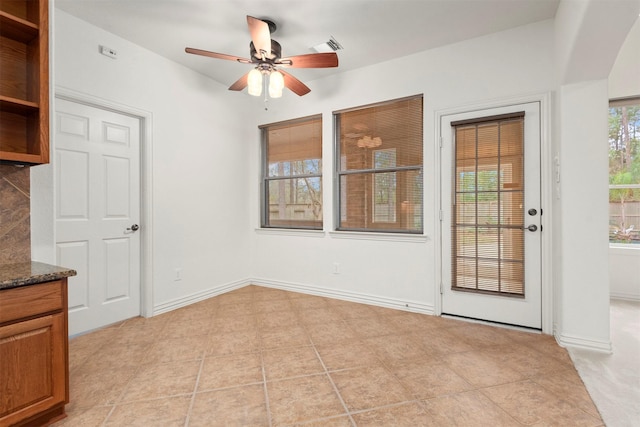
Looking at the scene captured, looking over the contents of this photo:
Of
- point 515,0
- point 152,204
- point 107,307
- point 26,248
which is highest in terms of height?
point 515,0

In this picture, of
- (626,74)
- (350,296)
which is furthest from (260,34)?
(626,74)

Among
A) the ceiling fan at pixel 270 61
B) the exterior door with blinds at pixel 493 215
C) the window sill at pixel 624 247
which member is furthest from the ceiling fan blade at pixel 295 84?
the window sill at pixel 624 247

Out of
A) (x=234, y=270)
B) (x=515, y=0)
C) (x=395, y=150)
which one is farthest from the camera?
(x=234, y=270)

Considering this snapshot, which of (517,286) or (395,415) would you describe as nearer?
(395,415)

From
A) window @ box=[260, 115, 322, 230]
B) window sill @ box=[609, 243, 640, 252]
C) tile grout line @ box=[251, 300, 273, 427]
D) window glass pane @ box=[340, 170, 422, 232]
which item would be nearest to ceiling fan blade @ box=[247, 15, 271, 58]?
window @ box=[260, 115, 322, 230]

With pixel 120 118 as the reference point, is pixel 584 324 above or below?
below

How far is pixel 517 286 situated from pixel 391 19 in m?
2.64

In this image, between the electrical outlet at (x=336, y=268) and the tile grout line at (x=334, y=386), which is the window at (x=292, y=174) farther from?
the tile grout line at (x=334, y=386)

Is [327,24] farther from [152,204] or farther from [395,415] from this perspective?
[395,415]

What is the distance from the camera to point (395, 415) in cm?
173

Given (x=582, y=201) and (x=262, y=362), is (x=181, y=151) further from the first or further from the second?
(x=582, y=201)

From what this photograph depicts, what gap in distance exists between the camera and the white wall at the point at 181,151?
281cm

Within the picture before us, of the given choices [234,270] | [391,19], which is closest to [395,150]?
[391,19]

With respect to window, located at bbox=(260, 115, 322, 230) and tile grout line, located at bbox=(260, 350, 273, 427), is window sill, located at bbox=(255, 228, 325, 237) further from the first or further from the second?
tile grout line, located at bbox=(260, 350, 273, 427)
